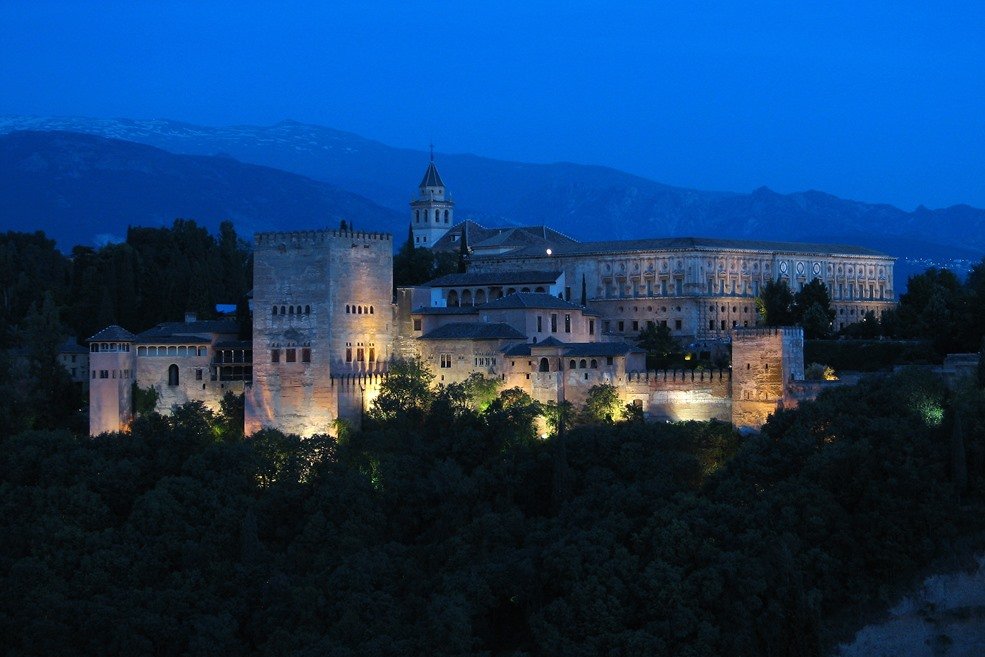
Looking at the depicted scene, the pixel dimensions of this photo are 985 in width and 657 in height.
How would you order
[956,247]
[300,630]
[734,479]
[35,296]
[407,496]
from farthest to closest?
[956,247] < [35,296] < [407,496] < [734,479] < [300,630]

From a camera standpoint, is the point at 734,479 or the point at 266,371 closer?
the point at 734,479

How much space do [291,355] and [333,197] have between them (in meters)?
105

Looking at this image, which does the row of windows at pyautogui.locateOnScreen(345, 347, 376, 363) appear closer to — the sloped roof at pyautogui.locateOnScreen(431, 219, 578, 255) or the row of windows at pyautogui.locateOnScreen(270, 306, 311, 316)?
the row of windows at pyautogui.locateOnScreen(270, 306, 311, 316)

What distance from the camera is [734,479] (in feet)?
140

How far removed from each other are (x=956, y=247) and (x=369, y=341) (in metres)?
105

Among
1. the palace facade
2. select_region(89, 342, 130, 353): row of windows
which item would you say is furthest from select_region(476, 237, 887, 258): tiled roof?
Answer: select_region(89, 342, 130, 353): row of windows

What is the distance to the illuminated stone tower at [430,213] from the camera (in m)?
87.9

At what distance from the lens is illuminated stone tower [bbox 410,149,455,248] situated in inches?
3462

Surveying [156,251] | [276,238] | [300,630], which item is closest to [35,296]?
[156,251]

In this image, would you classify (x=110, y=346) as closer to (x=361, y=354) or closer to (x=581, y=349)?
(x=361, y=354)

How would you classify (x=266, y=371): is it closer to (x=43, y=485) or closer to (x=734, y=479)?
(x=43, y=485)

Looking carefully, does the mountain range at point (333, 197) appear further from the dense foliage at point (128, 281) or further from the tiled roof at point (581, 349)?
the tiled roof at point (581, 349)

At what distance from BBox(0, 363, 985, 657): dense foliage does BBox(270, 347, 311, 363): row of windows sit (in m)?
3.03

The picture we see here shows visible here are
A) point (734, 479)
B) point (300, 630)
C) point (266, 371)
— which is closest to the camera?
point (300, 630)
